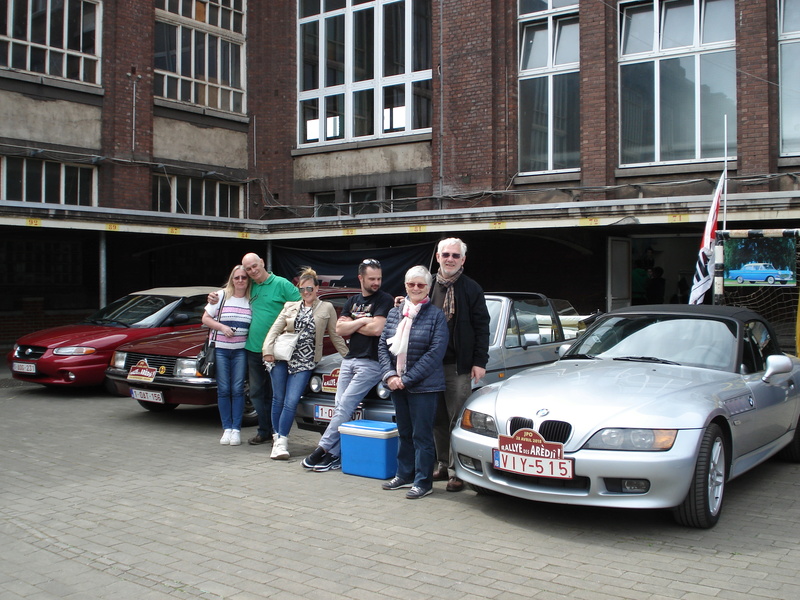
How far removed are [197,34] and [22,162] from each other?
6.12 meters

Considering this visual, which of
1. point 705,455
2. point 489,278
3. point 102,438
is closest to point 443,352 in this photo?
point 705,455

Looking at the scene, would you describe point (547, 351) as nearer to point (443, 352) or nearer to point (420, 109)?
point (443, 352)

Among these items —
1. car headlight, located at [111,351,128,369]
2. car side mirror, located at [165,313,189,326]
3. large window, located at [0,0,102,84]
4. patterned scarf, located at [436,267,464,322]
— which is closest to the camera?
patterned scarf, located at [436,267,464,322]

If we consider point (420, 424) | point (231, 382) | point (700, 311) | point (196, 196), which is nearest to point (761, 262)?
point (700, 311)

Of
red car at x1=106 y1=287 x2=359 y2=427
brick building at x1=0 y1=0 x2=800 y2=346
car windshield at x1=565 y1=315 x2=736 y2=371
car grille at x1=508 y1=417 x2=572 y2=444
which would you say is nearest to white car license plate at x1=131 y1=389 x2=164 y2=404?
red car at x1=106 y1=287 x2=359 y2=427

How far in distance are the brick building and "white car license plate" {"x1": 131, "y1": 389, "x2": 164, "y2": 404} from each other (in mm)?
5843

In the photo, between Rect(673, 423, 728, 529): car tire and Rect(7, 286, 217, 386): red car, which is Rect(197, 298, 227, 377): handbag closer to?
Rect(7, 286, 217, 386): red car

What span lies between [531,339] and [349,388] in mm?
2228

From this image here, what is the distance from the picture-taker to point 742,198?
1150 cm

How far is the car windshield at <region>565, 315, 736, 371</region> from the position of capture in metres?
6.10

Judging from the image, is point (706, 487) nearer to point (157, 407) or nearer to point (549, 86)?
point (157, 407)

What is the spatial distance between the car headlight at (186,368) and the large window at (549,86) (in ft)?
36.7

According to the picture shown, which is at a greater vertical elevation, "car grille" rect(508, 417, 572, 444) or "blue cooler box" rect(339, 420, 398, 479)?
"car grille" rect(508, 417, 572, 444)

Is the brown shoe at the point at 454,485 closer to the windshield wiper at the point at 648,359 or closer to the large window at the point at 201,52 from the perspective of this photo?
the windshield wiper at the point at 648,359
